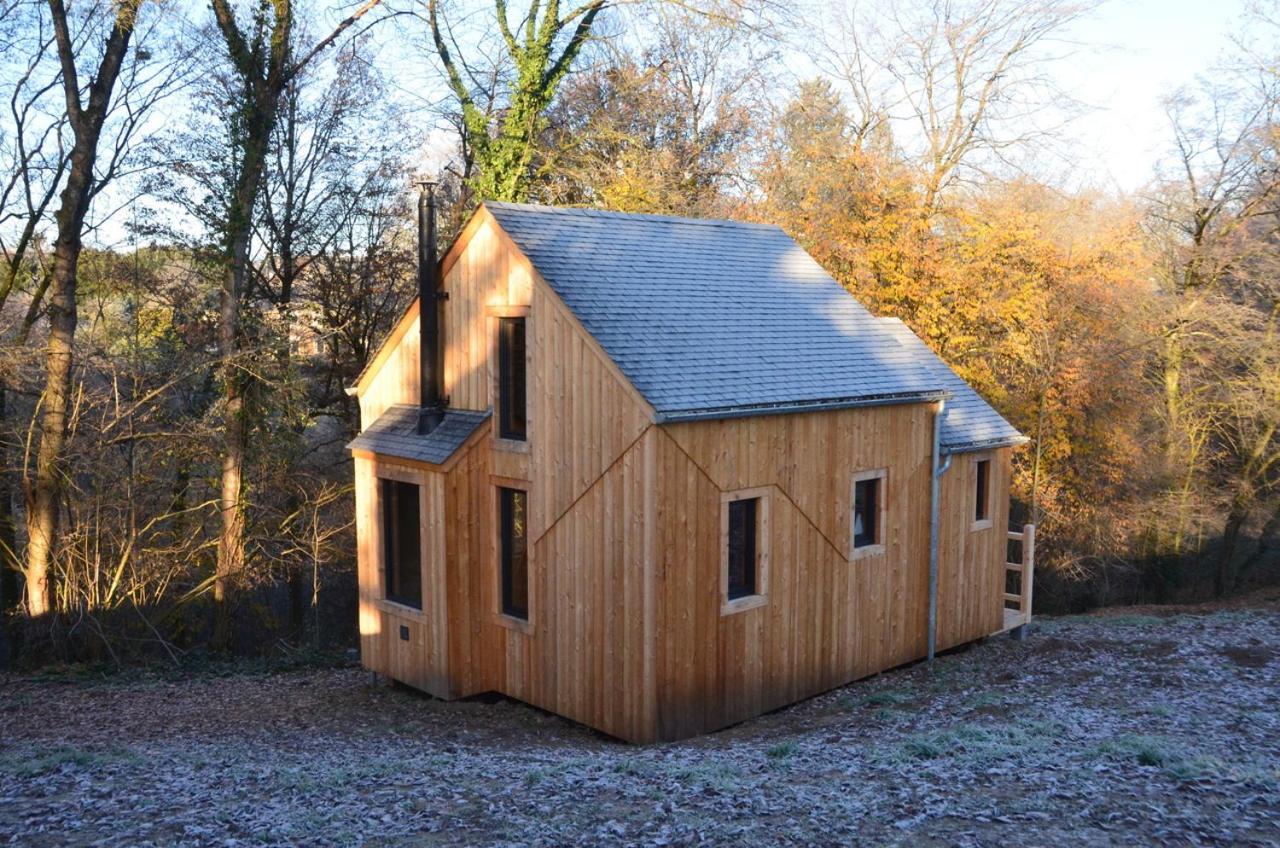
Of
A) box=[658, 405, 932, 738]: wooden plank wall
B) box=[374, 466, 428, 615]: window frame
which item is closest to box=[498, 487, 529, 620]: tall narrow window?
box=[374, 466, 428, 615]: window frame

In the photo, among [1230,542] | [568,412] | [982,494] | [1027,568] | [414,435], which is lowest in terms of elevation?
[1230,542]

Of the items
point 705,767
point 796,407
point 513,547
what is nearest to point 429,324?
point 513,547

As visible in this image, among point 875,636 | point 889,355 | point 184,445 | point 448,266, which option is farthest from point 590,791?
point 184,445

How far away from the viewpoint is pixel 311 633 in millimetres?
20594

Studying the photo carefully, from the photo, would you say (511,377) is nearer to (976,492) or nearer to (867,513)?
(867,513)

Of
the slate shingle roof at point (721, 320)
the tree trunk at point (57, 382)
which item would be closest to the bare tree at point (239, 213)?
the tree trunk at point (57, 382)

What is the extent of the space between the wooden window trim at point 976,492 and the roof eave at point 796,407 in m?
1.69

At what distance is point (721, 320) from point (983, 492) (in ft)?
18.6

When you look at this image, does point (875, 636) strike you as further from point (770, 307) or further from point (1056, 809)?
point (1056, 809)

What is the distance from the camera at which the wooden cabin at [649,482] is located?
1069 centimetres

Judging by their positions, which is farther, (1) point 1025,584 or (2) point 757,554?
(1) point 1025,584

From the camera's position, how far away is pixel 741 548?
1172cm

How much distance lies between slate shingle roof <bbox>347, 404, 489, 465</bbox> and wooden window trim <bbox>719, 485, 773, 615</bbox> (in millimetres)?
3292

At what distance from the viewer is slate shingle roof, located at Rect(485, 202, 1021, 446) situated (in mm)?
11000
